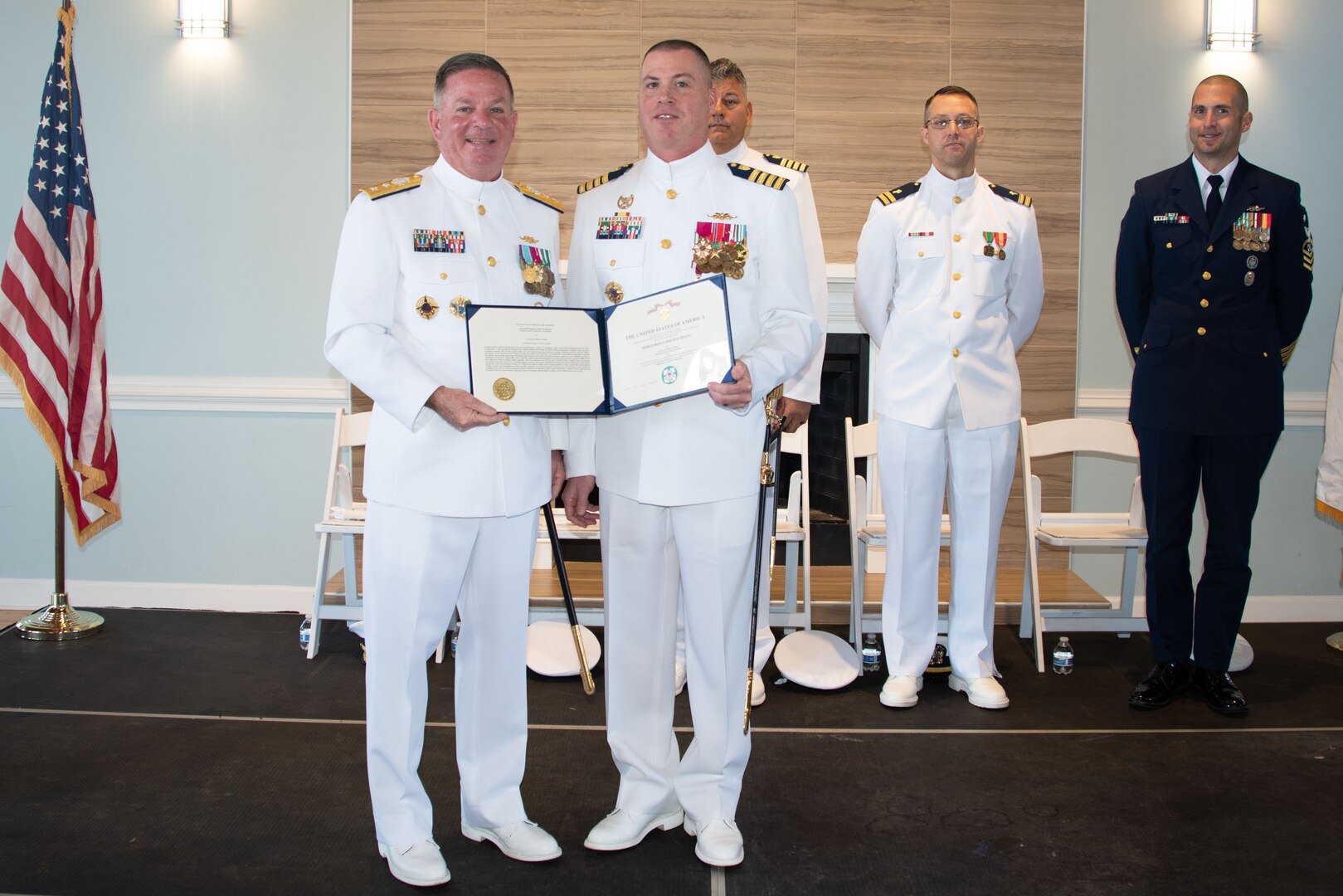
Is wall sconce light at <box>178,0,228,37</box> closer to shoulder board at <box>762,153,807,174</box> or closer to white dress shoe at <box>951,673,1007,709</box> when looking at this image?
shoulder board at <box>762,153,807,174</box>

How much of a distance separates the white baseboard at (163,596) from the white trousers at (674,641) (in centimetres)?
313

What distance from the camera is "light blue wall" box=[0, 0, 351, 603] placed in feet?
17.9

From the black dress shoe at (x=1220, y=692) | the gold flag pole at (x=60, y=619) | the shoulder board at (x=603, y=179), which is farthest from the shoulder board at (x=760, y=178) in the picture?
the gold flag pole at (x=60, y=619)

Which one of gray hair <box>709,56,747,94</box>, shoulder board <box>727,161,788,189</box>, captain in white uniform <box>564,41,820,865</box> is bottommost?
captain in white uniform <box>564,41,820,865</box>

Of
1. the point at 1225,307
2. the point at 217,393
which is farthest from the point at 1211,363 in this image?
the point at 217,393

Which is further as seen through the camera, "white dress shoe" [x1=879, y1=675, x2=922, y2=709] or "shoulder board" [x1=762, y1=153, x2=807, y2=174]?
"white dress shoe" [x1=879, y1=675, x2=922, y2=709]

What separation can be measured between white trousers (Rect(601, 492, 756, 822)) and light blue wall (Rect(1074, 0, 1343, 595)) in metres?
3.44

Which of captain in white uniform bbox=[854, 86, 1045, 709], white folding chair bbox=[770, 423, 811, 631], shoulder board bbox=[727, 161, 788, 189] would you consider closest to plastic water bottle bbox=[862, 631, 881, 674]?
captain in white uniform bbox=[854, 86, 1045, 709]

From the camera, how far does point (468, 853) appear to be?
9.46 feet

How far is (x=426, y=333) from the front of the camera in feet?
8.76

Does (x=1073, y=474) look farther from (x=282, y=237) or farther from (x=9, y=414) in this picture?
(x=9, y=414)

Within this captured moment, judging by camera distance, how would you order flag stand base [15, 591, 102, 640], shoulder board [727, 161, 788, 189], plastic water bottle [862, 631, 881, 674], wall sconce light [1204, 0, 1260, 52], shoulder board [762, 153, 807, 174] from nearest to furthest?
1. shoulder board [727, 161, 788, 189]
2. shoulder board [762, 153, 807, 174]
3. plastic water bottle [862, 631, 881, 674]
4. flag stand base [15, 591, 102, 640]
5. wall sconce light [1204, 0, 1260, 52]

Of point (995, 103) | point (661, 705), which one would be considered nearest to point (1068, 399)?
point (995, 103)

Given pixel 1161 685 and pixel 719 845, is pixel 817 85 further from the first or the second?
pixel 719 845
